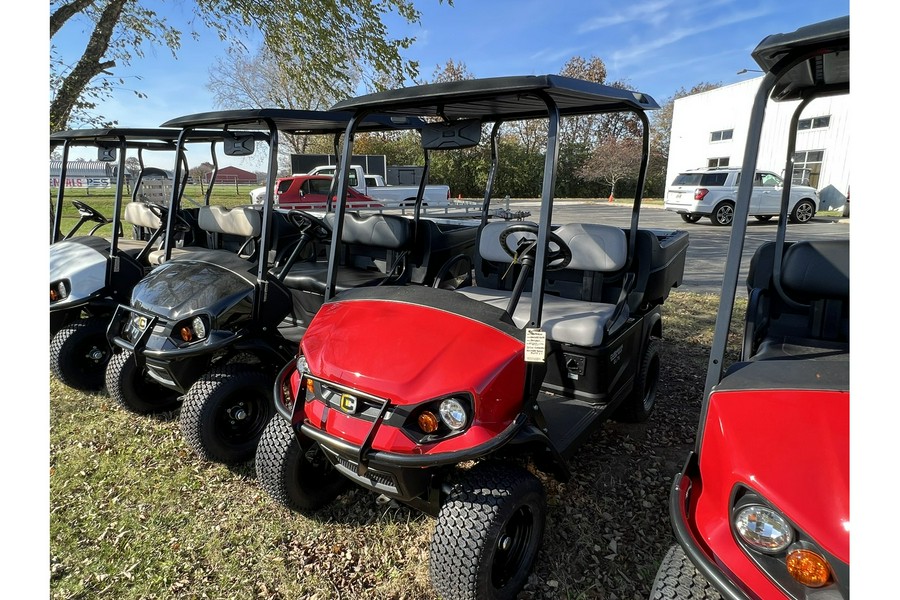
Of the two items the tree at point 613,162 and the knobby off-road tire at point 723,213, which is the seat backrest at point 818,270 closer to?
the knobby off-road tire at point 723,213

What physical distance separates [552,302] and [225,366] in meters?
2.05

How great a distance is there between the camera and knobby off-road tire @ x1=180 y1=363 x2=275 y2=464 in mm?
2979

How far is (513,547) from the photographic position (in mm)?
2217

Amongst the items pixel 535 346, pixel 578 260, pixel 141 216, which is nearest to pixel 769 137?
pixel 578 260

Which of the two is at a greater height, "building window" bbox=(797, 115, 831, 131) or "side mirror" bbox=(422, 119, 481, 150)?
"building window" bbox=(797, 115, 831, 131)

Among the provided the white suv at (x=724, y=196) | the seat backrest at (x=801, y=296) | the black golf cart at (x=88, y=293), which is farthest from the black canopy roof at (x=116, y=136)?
the white suv at (x=724, y=196)

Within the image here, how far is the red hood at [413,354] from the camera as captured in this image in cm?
197

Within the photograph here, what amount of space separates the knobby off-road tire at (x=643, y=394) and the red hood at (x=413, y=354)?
1.71 meters

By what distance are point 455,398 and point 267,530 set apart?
135cm

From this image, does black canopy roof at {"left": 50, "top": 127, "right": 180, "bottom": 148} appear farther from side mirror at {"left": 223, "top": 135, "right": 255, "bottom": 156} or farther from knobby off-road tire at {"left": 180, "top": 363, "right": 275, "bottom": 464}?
knobby off-road tire at {"left": 180, "top": 363, "right": 275, "bottom": 464}

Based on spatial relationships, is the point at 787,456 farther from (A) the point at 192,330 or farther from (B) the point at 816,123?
(B) the point at 816,123

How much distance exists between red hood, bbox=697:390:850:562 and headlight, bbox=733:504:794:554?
4 cm

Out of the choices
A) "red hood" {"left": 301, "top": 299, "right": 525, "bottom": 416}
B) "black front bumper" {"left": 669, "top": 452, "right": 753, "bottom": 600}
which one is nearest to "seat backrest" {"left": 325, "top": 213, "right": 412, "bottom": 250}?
"red hood" {"left": 301, "top": 299, "right": 525, "bottom": 416}

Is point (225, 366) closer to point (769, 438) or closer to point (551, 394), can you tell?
point (551, 394)
